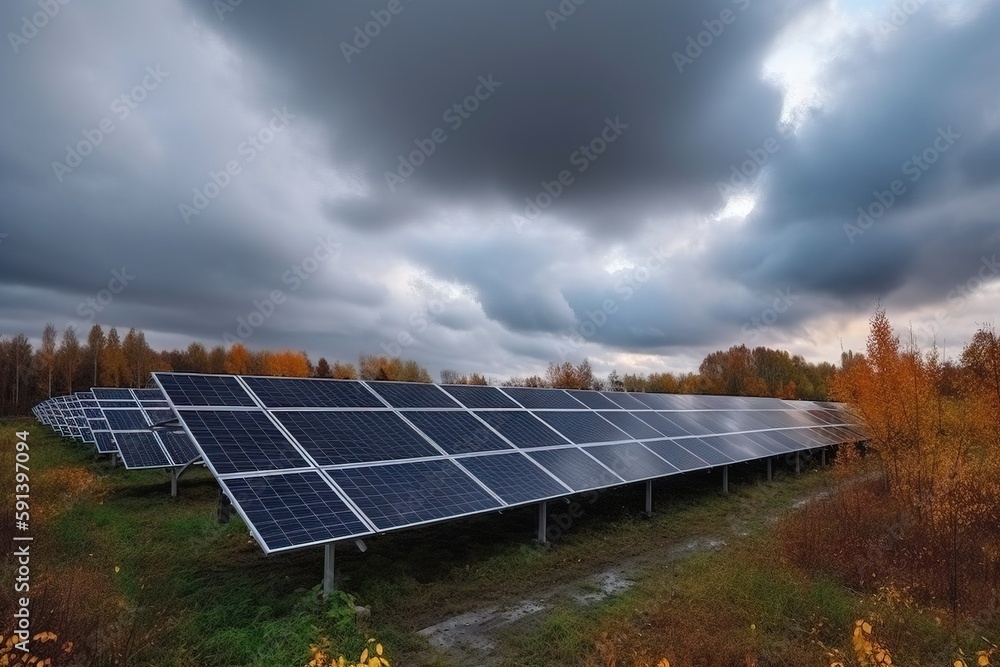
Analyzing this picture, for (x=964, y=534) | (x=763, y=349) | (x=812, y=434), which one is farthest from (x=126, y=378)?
(x=763, y=349)

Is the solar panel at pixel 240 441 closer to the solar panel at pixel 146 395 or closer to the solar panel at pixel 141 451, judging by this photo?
the solar panel at pixel 141 451

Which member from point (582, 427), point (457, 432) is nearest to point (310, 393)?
point (457, 432)

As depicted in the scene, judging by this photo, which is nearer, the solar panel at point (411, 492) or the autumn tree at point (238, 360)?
the solar panel at point (411, 492)

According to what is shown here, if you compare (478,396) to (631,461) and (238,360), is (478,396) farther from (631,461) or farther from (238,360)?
(238,360)

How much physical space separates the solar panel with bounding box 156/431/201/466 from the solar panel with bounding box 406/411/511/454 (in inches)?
414

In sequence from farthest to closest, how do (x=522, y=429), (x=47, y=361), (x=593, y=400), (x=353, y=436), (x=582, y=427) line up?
(x=47, y=361)
(x=593, y=400)
(x=582, y=427)
(x=522, y=429)
(x=353, y=436)

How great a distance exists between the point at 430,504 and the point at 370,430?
10.9ft

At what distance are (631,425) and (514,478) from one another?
9790 millimetres

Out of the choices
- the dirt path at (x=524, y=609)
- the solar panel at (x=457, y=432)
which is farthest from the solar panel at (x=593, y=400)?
the dirt path at (x=524, y=609)

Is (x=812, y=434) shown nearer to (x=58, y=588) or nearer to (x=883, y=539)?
(x=883, y=539)

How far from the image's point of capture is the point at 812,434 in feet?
105

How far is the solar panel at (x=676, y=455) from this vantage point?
19.0m

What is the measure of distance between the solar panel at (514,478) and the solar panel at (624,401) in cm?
1108

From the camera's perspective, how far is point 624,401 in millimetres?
25406
